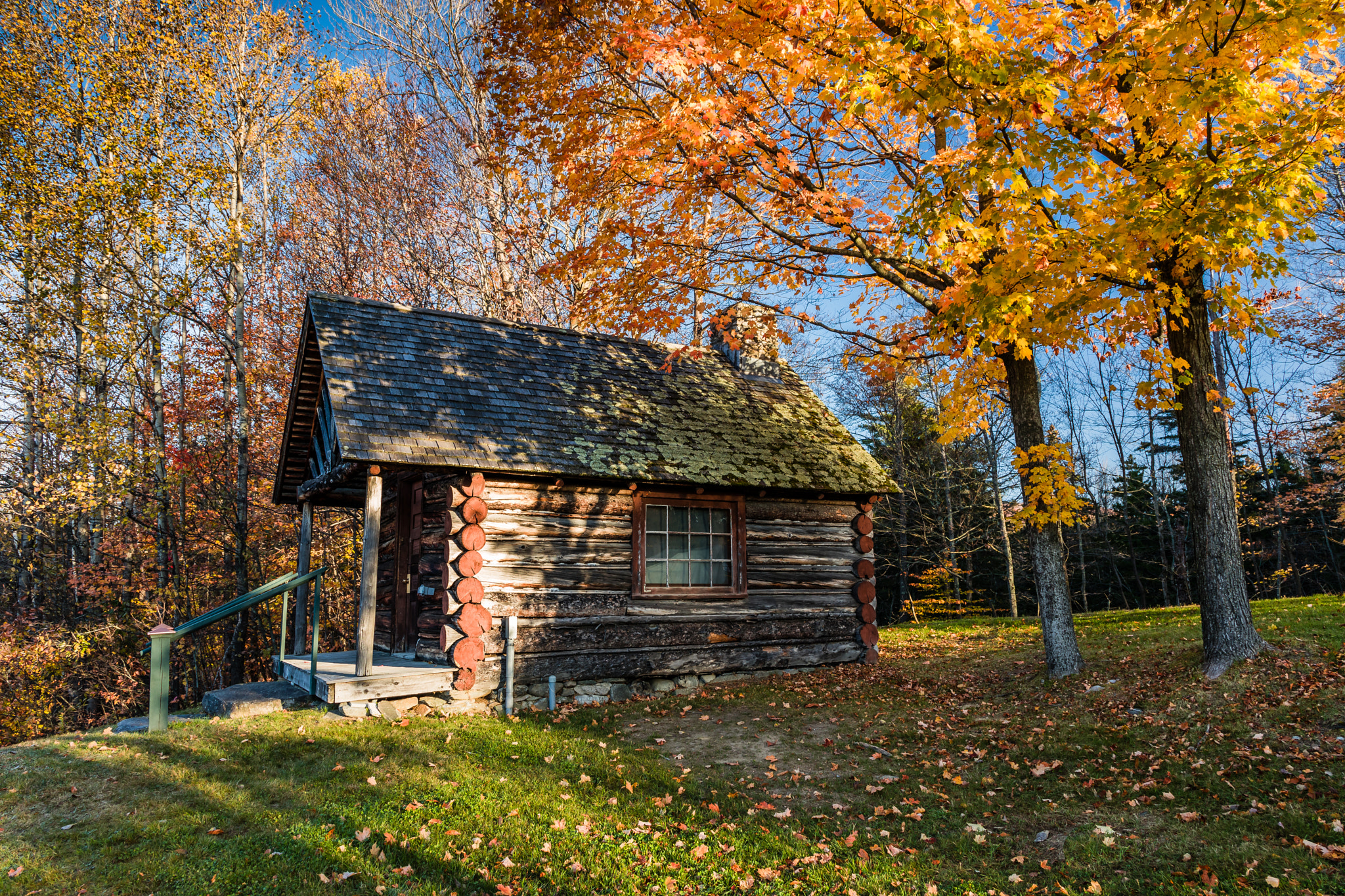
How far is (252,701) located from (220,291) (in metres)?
12.2

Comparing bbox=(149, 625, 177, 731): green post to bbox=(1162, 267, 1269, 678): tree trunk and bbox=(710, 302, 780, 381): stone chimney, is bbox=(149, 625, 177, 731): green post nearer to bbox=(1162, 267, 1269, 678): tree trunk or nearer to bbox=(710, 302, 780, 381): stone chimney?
bbox=(710, 302, 780, 381): stone chimney

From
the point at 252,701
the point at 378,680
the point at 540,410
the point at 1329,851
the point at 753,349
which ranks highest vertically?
the point at 753,349

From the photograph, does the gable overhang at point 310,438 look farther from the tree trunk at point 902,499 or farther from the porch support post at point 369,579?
the tree trunk at point 902,499

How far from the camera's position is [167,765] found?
679 centimetres

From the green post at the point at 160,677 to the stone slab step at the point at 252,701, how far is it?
730mm

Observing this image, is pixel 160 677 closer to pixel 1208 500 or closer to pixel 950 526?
pixel 1208 500

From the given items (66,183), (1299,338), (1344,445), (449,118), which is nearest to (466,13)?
(449,118)

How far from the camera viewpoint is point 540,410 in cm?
1090

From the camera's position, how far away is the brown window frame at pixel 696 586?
10.7 meters

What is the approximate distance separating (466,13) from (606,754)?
743 inches

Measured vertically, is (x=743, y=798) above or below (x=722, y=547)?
below

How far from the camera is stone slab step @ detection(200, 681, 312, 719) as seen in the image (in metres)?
8.88

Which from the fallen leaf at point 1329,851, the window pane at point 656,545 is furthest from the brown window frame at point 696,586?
the fallen leaf at point 1329,851

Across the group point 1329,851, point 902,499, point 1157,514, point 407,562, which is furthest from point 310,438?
point 1157,514
